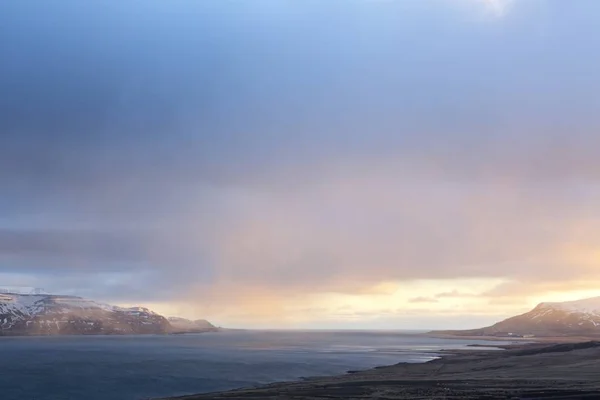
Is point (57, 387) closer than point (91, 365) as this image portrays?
Yes

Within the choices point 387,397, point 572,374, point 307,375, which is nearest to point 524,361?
point 572,374

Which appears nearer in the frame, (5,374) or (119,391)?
(119,391)

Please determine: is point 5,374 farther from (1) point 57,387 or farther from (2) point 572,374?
(2) point 572,374

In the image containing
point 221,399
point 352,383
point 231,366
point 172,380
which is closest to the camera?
point 221,399

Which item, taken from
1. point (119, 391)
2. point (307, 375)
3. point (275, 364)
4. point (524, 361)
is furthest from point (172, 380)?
point (524, 361)

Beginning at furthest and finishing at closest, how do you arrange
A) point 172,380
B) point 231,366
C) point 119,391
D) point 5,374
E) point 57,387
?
point 231,366, point 5,374, point 172,380, point 57,387, point 119,391

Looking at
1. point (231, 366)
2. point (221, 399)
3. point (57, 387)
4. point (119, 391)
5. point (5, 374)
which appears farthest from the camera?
point (231, 366)

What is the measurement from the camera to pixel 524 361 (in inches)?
5300

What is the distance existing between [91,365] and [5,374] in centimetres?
2618

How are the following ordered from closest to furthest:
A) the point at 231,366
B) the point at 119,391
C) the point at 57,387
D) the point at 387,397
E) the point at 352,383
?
the point at 387,397 → the point at 352,383 → the point at 119,391 → the point at 57,387 → the point at 231,366

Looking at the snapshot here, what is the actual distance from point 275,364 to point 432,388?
9258 cm

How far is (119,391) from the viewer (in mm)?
111562

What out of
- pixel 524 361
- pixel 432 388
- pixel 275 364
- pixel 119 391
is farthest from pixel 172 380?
pixel 524 361

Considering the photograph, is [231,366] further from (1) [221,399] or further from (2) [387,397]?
(2) [387,397]
